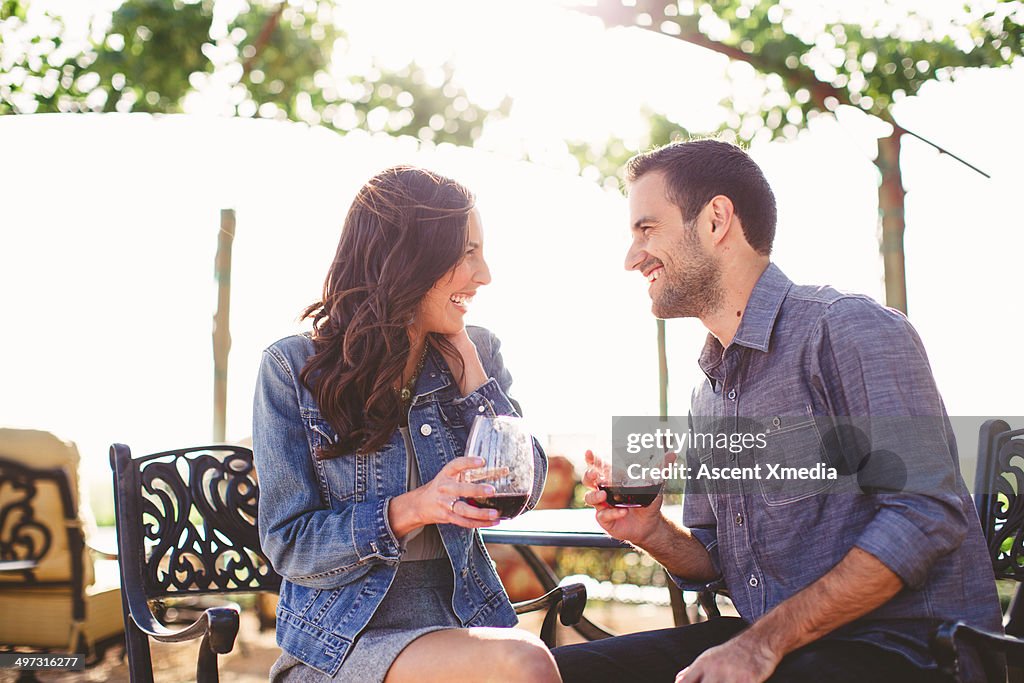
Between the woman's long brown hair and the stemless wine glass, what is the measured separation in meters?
0.34

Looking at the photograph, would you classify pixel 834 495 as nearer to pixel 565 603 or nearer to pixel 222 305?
pixel 565 603

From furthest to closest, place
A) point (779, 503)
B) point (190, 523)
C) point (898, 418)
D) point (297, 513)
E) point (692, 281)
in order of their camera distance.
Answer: point (190, 523)
point (692, 281)
point (779, 503)
point (297, 513)
point (898, 418)

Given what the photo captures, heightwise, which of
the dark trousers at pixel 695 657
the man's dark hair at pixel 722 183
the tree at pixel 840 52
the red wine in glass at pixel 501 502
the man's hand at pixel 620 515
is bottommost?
the dark trousers at pixel 695 657

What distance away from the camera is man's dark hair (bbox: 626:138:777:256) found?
2324mm

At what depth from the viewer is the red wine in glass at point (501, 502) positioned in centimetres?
168

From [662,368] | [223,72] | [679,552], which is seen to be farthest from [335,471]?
[662,368]

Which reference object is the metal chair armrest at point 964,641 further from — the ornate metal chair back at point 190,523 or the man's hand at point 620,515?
the ornate metal chair back at point 190,523

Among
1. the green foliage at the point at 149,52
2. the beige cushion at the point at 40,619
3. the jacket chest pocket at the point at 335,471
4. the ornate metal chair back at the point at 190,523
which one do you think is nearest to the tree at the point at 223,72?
the green foliage at the point at 149,52

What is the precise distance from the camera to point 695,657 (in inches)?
87.0

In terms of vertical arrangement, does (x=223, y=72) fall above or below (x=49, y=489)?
above

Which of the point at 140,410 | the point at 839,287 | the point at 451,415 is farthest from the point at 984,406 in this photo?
the point at 140,410

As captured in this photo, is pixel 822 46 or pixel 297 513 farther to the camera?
pixel 822 46

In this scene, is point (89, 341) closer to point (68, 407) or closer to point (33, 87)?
point (68, 407)

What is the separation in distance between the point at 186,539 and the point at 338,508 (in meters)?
0.74
